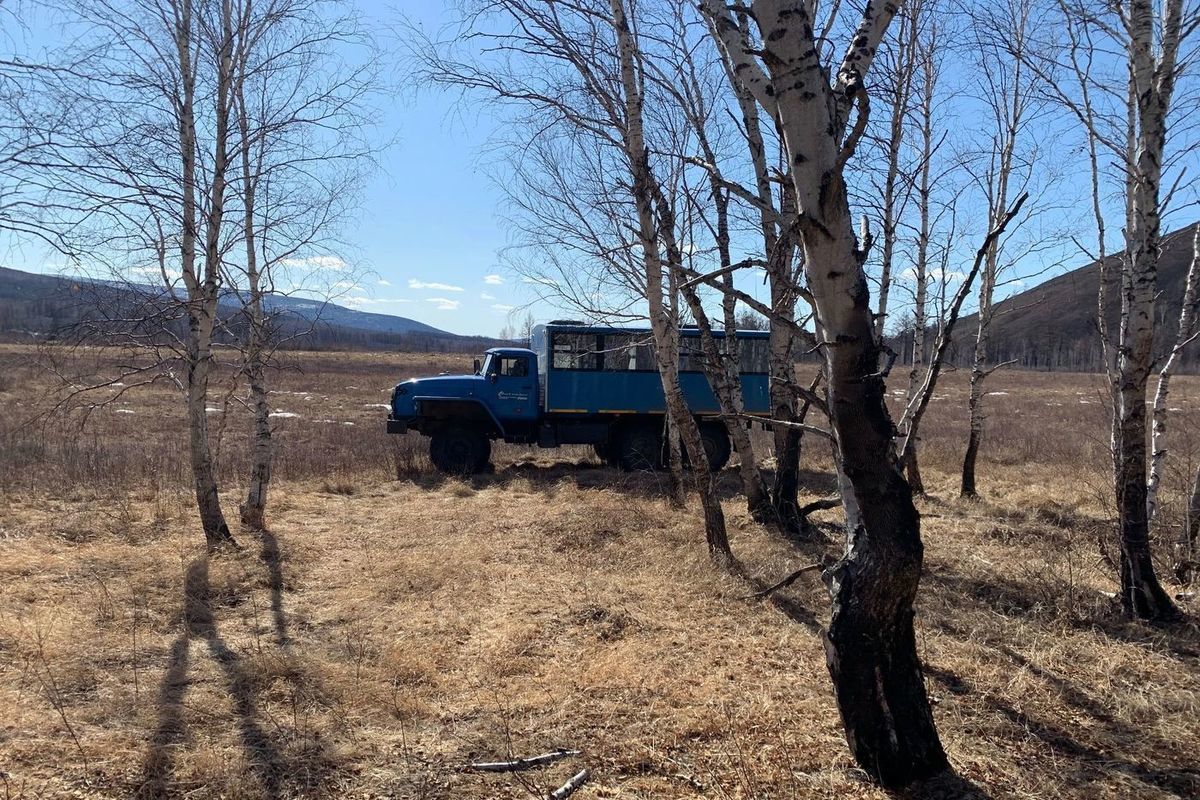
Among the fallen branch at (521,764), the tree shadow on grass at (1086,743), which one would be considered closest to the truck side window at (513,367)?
the tree shadow on grass at (1086,743)

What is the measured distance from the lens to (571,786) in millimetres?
2949

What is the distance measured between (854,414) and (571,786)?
1823 millimetres

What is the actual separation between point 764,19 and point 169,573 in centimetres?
623

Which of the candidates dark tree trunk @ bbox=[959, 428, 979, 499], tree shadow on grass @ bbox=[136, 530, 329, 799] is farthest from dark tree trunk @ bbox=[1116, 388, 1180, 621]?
dark tree trunk @ bbox=[959, 428, 979, 499]

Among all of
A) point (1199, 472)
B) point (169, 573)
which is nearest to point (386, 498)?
point (169, 573)

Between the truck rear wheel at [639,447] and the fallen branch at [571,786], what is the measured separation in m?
10.8

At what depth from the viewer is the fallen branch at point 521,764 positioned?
3.12 meters

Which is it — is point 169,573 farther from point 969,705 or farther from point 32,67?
point 969,705

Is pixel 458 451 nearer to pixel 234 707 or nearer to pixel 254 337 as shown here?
pixel 254 337

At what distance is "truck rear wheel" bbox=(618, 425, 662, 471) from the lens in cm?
1388

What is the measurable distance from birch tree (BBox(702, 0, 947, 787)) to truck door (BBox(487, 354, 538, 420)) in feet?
35.2

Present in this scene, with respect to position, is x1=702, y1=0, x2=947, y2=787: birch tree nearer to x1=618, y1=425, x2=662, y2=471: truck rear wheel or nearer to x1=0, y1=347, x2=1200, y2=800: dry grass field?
A: x1=0, y1=347, x2=1200, y2=800: dry grass field

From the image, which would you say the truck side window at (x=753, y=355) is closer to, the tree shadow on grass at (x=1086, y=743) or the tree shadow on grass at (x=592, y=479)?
the tree shadow on grass at (x=592, y=479)

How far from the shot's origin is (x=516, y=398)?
13.6 m
